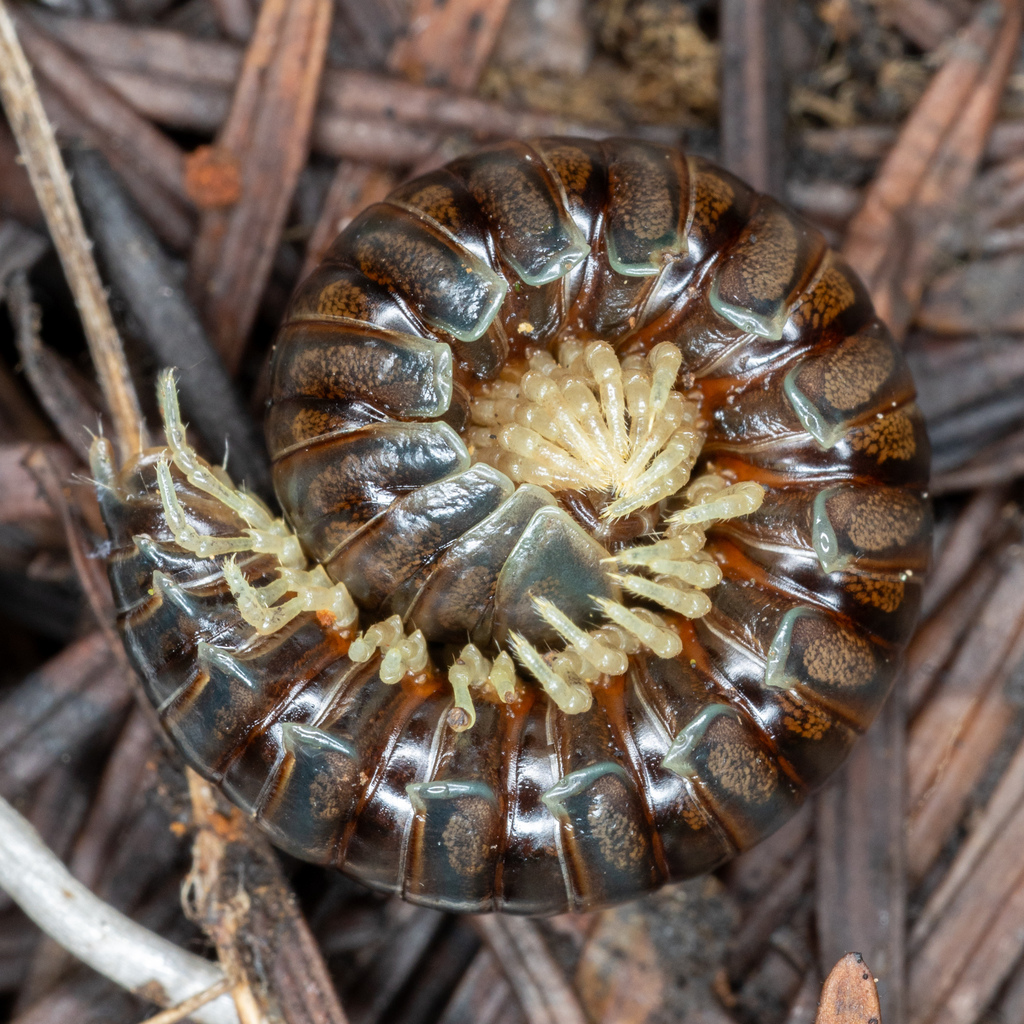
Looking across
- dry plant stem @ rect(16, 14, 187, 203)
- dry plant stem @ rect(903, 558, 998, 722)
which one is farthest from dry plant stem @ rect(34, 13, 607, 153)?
dry plant stem @ rect(903, 558, 998, 722)

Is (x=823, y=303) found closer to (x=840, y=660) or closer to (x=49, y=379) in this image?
(x=840, y=660)

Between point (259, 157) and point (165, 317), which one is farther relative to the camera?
point (259, 157)

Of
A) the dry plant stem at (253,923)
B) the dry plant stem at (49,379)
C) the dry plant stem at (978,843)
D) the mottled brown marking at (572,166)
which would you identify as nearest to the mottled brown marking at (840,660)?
the dry plant stem at (978,843)

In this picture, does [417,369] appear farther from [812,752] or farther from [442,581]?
[812,752]

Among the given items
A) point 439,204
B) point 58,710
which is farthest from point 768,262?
point 58,710

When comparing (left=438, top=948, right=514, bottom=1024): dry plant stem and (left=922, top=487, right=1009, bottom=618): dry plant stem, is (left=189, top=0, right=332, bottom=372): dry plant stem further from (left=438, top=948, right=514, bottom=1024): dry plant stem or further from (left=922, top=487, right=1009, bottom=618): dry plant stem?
(left=922, top=487, right=1009, bottom=618): dry plant stem

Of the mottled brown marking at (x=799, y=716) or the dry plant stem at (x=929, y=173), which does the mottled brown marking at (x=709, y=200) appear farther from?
the mottled brown marking at (x=799, y=716)
